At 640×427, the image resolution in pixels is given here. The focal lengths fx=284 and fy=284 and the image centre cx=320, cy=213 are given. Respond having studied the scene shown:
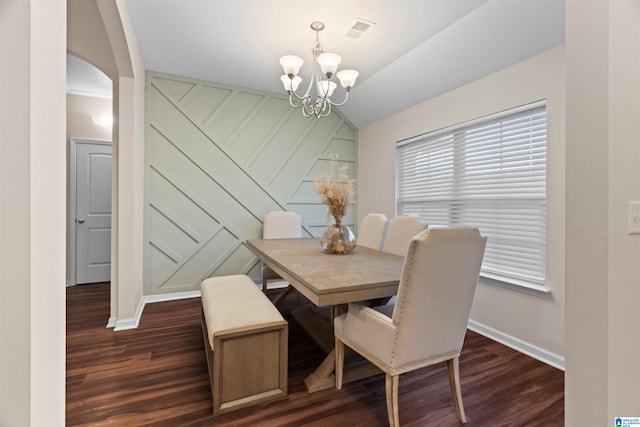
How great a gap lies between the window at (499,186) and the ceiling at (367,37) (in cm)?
51

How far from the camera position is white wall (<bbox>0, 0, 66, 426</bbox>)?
471 mm

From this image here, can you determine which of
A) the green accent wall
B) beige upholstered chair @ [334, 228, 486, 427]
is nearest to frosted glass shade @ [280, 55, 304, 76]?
the green accent wall

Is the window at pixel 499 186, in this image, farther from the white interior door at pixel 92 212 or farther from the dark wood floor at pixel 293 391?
the white interior door at pixel 92 212

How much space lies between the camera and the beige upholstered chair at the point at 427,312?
1.26m

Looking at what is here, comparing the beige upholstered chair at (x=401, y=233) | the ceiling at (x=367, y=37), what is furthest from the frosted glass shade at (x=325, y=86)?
the beige upholstered chair at (x=401, y=233)

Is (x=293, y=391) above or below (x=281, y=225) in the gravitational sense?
below

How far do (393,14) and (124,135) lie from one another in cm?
250

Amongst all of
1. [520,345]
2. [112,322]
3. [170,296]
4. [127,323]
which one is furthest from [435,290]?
[170,296]

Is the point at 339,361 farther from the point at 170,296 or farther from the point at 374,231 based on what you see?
the point at 170,296

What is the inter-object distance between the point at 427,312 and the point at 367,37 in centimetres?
240

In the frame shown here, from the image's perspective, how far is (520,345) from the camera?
Answer: 2.27 metres

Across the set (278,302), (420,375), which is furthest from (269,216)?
(420,375)

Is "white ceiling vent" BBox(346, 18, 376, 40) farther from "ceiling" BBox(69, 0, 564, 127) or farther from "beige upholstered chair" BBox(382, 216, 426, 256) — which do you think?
"beige upholstered chair" BBox(382, 216, 426, 256)

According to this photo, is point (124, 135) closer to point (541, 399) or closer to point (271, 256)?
point (271, 256)
